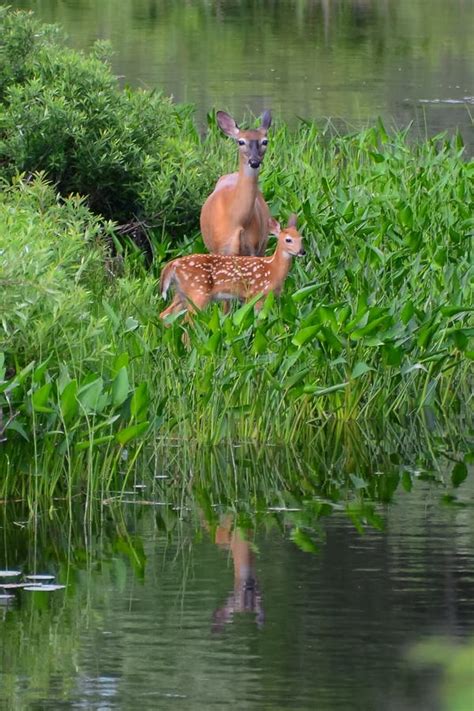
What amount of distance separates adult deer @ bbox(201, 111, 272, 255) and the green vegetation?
41 cm

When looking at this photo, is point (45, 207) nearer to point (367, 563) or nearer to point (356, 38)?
point (367, 563)

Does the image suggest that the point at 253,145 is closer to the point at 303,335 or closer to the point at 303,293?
the point at 303,293

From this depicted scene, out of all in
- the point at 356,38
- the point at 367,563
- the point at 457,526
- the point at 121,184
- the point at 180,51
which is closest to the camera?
the point at 367,563

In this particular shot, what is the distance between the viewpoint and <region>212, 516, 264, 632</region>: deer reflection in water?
278 inches

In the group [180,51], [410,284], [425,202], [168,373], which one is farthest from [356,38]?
[168,373]

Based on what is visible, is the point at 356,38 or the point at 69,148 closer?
the point at 69,148

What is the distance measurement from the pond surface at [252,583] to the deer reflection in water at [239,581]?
0.04 ft

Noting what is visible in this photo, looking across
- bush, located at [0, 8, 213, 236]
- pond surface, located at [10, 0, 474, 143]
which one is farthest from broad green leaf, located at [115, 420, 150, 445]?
pond surface, located at [10, 0, 474, 143]

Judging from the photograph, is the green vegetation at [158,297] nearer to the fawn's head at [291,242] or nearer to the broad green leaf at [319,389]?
the broad green leaf at [319,389]

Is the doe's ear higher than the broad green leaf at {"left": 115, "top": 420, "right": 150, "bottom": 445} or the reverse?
higher

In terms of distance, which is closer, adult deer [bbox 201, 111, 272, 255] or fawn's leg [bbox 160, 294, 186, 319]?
fawn's leg [bbox 160, 294, 186, 319]

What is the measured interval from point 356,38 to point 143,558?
2981 cm

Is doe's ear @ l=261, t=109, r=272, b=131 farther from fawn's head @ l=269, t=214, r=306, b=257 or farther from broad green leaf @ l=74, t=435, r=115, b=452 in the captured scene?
broad green leaf @ l=74, t=435, r=115, b=452

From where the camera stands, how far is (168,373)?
9867 millimetres
